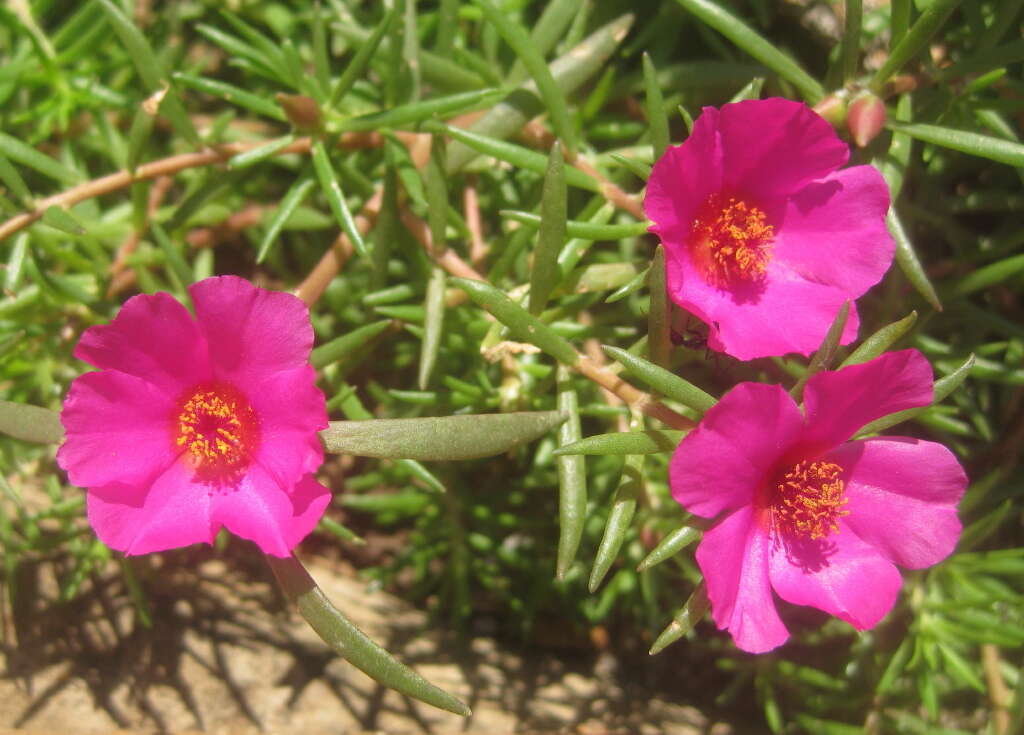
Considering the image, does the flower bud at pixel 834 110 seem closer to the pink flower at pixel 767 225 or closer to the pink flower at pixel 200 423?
the pink flower at pixel 767 225

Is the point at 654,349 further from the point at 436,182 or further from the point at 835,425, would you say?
the point at 436,182

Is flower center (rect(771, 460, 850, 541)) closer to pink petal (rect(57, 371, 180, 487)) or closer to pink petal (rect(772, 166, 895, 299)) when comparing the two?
pink petal (rect(772, 166, 895, 299))

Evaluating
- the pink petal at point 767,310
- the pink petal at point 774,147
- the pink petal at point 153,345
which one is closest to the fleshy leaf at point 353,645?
the pink petal at point 153,345

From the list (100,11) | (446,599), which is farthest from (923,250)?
(100,11)

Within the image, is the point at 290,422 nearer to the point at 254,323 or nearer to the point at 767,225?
the point at 254,323

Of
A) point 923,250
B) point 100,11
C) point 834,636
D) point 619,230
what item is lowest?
point 834,636

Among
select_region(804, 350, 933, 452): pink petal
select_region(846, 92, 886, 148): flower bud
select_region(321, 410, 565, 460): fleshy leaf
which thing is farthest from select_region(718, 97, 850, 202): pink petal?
select_region(321, 410, 565, 460): fleshy leaf

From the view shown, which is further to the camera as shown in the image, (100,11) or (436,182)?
(100,11)
